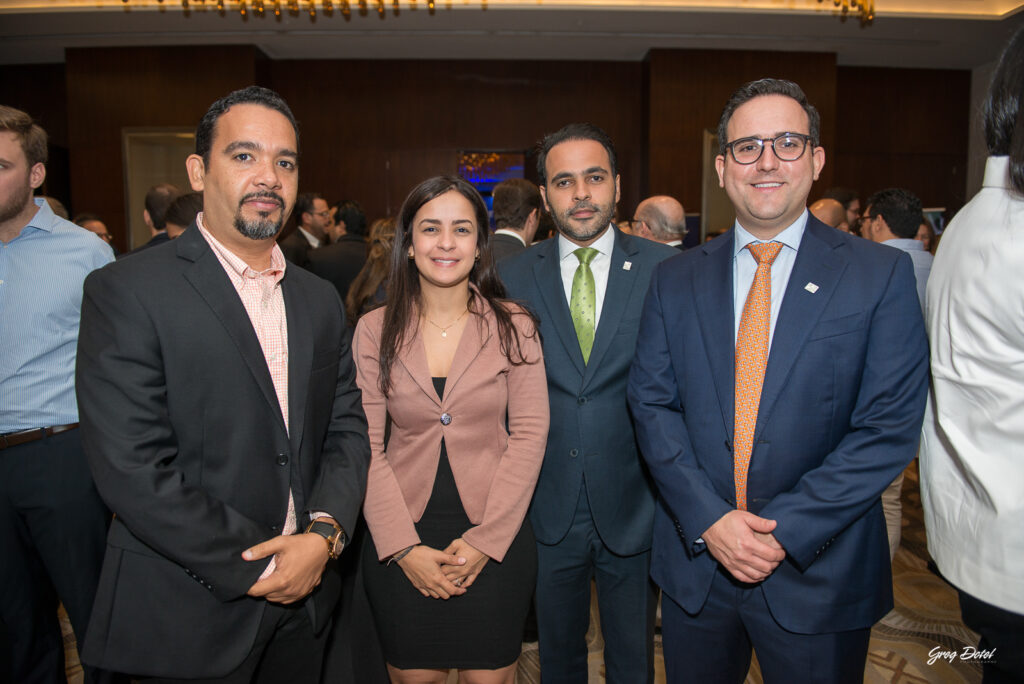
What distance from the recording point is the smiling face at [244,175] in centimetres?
153

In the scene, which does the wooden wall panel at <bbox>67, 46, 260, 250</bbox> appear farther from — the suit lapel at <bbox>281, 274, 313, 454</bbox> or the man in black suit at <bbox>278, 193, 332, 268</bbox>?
the suit lapel at <bbox>281, 274, 313, 454</bbox>

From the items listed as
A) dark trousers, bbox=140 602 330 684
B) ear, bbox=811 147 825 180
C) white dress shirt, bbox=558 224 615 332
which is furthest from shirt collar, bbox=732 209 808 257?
dark trousers, bbox=140 602 330 684

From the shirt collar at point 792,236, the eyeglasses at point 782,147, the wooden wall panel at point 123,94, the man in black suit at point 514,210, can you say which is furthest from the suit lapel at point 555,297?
the wooden wall panel at point 123,94

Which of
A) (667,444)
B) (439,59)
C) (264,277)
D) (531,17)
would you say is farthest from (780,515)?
(439,59)

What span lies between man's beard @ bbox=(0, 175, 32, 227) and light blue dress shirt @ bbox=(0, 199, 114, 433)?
58 millimetres

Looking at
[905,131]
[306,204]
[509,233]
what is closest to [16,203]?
[509,233]

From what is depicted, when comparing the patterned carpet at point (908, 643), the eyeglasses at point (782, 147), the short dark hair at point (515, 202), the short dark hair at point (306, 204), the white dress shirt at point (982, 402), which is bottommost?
the patterned carpet at point (908, 643)

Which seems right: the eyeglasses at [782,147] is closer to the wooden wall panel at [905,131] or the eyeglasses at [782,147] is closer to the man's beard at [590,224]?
the man's beard at [590,224]

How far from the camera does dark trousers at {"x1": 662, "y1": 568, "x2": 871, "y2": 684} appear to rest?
1574 mm

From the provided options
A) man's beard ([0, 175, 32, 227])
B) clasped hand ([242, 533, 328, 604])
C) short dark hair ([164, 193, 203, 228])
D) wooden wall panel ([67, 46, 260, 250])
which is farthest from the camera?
wooden wall panel ([67, 46, 260, 250])

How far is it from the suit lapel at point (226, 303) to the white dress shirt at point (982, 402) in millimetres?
1456

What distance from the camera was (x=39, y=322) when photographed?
81.0 inches

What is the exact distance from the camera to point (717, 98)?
8352mm

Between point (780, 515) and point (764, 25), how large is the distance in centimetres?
745
